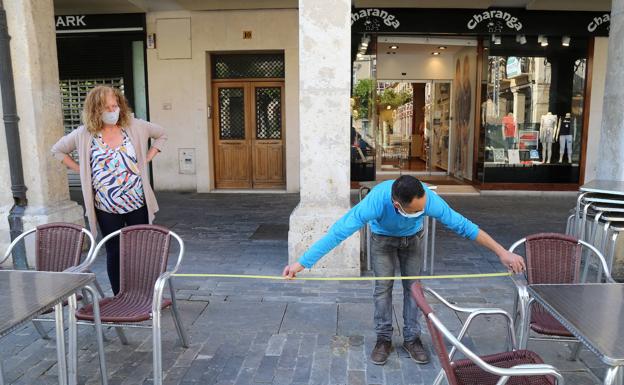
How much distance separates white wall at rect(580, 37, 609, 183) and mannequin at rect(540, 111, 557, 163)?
714 millimetres

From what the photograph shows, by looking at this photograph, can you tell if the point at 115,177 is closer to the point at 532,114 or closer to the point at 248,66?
the point at 248,66

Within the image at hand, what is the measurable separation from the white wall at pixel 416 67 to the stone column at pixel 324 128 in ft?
29.5

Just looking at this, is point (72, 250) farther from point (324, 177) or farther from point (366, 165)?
point (366, 165)

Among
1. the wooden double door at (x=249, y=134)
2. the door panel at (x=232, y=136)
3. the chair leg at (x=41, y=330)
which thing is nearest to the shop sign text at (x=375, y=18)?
the wooden double door at (x=249, y=134)

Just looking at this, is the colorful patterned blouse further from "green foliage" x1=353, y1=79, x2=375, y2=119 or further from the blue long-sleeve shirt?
"green foliage" x1=353, y1=79, x2=375, y2=119

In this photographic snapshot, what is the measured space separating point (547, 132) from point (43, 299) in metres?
10.6

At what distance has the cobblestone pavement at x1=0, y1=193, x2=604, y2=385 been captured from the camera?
312cm

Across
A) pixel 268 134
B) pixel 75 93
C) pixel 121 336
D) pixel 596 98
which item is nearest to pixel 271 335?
pixel 121 336

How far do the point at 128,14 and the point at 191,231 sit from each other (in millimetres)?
5903

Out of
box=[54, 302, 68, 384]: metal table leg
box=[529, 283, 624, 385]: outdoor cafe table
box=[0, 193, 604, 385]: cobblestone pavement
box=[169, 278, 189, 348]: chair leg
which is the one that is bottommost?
box=[0, 193, 604, 385]: cobblestone pavement

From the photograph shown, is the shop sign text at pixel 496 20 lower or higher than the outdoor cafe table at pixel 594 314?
higher

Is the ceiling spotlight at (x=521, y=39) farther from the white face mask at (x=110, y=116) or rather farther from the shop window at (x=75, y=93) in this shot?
the white face mask at (x=110, y=116)

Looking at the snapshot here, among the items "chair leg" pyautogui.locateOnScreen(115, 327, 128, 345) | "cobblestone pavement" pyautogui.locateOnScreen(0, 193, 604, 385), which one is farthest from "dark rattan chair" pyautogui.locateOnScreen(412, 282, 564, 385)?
"chair leg" pyautogui.locateOnScreen(115, 327, 128, 345)

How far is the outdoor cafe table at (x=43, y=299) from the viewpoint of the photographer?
2184 millimetres
